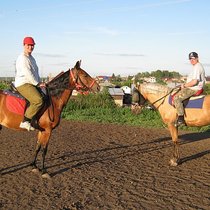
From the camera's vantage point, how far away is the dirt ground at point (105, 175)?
6113 mm

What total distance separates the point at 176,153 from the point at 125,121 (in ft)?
31.7

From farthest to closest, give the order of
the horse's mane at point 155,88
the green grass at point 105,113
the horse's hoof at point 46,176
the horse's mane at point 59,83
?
the green grass at point 105,113 → the horse's mane at point 155,88 → the horse's mane at point 59,83 → the horse's hoof at point 46,176

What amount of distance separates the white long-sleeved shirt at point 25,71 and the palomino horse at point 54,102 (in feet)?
1.84

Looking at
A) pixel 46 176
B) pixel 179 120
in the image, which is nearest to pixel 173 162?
pixel 179 120

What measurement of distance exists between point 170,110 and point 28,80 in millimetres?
4161

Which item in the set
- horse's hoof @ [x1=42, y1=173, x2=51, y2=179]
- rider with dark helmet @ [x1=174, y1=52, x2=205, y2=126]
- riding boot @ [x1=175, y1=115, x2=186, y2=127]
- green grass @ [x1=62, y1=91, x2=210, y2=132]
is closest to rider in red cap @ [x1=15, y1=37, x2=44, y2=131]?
horse's hoof @ [x1=42, y1=173, x2=51, y2=179]

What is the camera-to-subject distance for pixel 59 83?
26.1ft

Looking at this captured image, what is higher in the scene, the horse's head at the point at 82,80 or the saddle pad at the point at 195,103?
the horse's head at the point at 82,80

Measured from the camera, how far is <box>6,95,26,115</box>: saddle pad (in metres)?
7.49

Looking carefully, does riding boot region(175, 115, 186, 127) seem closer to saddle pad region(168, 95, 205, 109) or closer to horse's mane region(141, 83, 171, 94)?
saddle pad region(168, 95, 205, 109)

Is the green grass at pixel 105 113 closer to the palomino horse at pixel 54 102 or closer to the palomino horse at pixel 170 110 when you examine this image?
the palomino horse at pixel 170 110

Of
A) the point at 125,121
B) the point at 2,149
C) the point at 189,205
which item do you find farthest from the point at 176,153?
the point at 125,121

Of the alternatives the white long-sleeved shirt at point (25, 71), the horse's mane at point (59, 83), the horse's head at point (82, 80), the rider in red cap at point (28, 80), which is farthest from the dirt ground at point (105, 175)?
the white long-sleeved shirt at point (25, 71)

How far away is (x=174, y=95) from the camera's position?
9289mm
